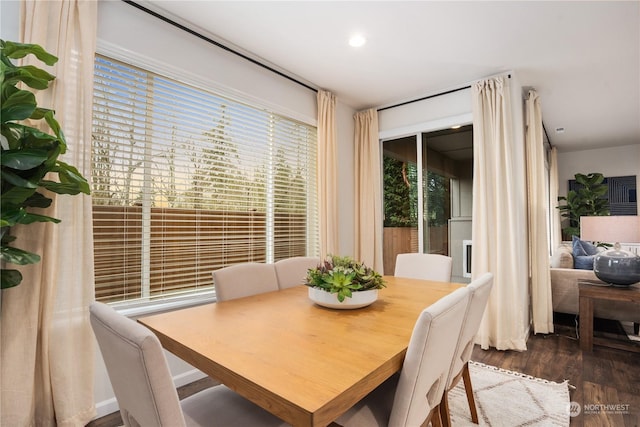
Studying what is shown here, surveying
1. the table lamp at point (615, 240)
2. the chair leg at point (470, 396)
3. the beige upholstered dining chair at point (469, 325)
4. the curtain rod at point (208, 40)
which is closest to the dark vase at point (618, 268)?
the table lamp at point (615, 240)

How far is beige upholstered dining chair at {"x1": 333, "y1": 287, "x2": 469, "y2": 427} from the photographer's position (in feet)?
3.29

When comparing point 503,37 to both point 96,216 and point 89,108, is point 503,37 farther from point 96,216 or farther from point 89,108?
point 96,216

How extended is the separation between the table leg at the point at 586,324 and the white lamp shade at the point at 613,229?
58 cm

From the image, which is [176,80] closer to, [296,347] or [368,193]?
[296,347]

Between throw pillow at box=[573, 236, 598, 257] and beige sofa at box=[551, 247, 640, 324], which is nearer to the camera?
beige sofa at box=[551, 247, 640, 324]

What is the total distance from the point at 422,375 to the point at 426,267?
156cm

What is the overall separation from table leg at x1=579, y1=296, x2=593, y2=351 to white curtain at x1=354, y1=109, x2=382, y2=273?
76.8 inches

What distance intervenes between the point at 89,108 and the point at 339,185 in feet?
8.53

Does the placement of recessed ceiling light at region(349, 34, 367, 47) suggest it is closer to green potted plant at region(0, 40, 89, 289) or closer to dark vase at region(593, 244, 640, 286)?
green potted plant at region(0, 40, 89, 289)

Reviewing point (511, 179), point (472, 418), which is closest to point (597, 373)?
point (472, 418)

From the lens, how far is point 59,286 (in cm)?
178

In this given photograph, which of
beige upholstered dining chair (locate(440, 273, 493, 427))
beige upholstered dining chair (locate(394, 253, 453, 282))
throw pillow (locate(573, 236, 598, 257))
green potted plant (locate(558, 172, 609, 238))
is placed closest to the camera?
beige upholstered dining chair (locate(440, 273, 493, 427))

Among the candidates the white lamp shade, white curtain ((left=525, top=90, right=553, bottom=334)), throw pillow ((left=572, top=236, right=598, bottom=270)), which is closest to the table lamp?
the white lamp shade

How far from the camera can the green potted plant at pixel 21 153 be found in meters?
1.41
